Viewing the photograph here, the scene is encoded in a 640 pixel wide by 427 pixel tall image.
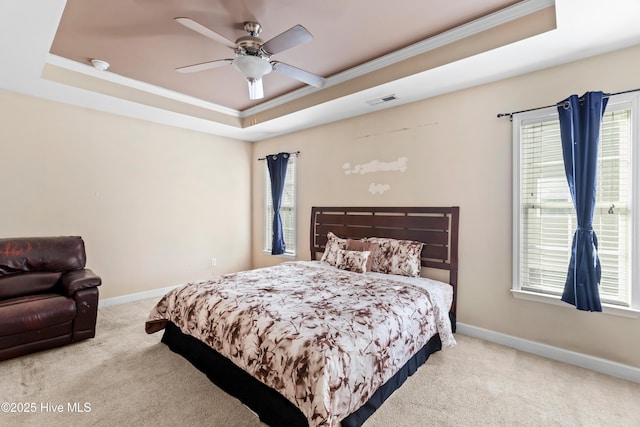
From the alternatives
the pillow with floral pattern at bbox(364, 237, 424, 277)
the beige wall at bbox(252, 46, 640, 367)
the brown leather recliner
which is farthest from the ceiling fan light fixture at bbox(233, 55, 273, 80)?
the brown leather recliner

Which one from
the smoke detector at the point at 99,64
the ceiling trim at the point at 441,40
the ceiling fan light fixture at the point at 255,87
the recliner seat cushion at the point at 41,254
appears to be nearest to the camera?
the ceiling trim at the point at 441,40

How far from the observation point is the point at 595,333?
99.3 inches

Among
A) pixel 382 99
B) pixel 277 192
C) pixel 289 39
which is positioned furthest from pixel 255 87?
pixel 277 192

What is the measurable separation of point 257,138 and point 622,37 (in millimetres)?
4701

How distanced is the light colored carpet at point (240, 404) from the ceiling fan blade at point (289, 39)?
103 inches

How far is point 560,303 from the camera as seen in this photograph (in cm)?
266

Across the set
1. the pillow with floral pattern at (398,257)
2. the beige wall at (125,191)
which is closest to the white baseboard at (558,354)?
the pillow with floral pattern at (398,257)

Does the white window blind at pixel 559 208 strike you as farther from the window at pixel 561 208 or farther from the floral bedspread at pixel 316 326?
the floral bedspread at pixel 316 326

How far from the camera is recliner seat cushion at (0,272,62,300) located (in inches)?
114

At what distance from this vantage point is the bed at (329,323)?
67.5 inches

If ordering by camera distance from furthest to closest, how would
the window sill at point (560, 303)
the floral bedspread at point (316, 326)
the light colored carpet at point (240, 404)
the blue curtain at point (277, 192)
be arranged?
the blue curtain at point (277, 192) < the window sill at point (560, 303) < the light colored carpet at point (240, 404) < the floral bedspread at point (316, 326)

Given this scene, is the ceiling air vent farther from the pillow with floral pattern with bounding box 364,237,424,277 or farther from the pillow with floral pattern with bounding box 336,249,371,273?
the pillow with floral pattern with bounding box 336,249,371,273

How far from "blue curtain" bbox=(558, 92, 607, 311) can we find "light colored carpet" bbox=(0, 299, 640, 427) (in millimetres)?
667

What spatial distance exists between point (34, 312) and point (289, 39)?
10.4ft
